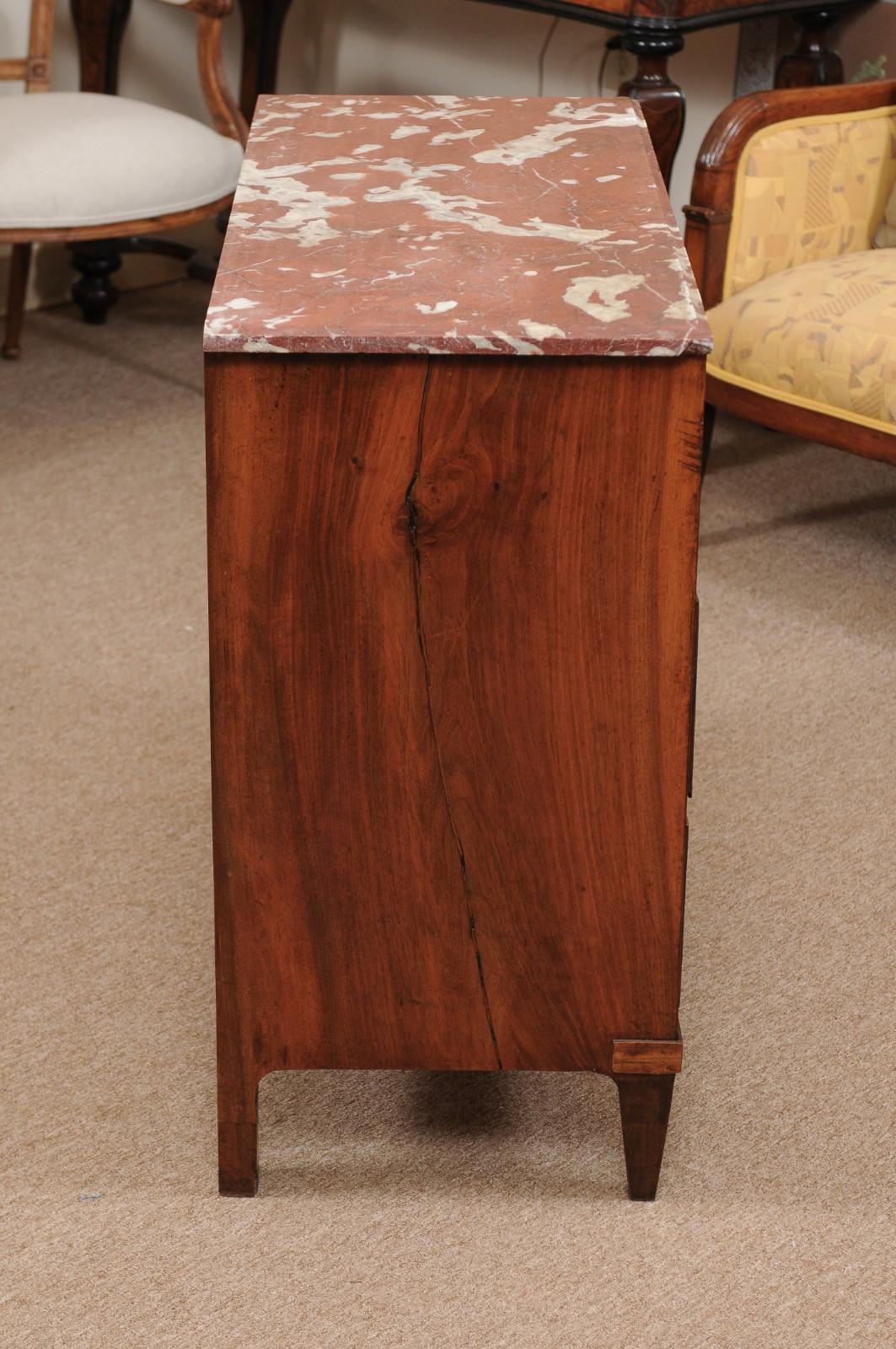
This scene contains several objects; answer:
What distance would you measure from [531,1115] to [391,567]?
1.82ft

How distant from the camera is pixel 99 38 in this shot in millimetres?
3113

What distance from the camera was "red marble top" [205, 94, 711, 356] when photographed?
0.95m

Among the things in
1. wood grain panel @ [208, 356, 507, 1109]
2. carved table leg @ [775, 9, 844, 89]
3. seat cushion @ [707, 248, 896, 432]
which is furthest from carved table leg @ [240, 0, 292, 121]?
wood grain panel @ [208, 356, 507, 1109]

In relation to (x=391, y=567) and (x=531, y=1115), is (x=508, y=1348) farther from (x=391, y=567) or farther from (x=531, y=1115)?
(x=391, y=567)

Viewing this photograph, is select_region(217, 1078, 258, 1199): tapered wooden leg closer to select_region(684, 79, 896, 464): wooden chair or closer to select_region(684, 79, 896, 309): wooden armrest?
select_region(684, 79, 896, 464): wooden chair

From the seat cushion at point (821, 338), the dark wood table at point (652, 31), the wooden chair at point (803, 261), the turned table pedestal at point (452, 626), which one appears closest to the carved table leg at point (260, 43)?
the dark wood table at point (652, 31)

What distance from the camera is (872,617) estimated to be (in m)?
2.10

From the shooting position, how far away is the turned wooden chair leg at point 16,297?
280 centimetres

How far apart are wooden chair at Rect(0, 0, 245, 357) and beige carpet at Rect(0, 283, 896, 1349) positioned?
25.5 inches

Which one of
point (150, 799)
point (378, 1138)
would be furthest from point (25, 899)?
point (378, 1138)

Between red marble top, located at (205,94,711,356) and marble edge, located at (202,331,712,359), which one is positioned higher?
red marble top, located at (205,94,711,356)

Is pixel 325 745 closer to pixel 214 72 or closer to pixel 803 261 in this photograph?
pixel 803 261

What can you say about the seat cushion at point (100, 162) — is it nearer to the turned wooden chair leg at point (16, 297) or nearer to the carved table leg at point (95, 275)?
the turned wooden chair leg at point (16, 297)

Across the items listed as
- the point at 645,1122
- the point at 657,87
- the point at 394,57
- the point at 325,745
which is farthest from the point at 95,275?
the point at 645,1122
